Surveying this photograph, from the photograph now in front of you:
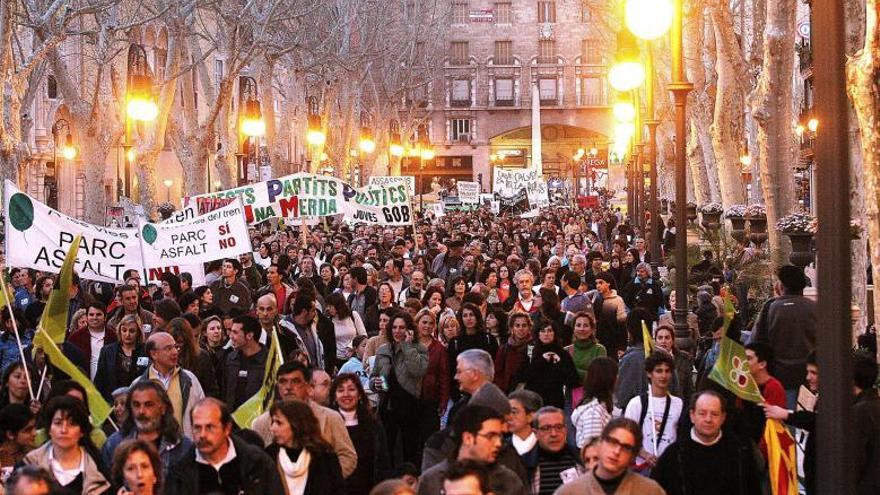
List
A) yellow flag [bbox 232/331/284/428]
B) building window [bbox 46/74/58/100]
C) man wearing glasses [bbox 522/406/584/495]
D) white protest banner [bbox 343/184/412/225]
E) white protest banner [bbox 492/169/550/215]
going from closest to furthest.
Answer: man wearing glasses [bbox 522/406/584/495] → yellow flag [bbox 232/331/284/428] → white protest banner [bbox 343/184/412/225] → white protest banner [bbox 492/169/550/215] → building window [bbox 46/74/58/100]

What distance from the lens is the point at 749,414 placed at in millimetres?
7895

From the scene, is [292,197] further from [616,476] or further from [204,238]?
[616,476]

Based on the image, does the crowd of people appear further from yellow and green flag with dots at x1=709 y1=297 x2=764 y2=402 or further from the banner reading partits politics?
the banner reading partits politics

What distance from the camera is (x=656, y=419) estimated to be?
7859 mm

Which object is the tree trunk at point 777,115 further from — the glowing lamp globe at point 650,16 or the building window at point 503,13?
the building window at point 503,13

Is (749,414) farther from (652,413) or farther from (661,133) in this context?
(661,133)

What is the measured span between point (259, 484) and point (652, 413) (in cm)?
240

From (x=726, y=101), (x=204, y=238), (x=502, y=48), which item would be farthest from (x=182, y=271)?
(x=502, y=48)

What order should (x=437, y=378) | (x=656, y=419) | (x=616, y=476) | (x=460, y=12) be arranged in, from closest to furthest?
1. (x=616, y=476)
2. (x=656, y=419)
3. (x=437, y=378)
4. (x=460, y=12)

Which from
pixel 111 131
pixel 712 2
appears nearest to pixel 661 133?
pixel 111 131

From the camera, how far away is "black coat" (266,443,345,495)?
22.2 ft

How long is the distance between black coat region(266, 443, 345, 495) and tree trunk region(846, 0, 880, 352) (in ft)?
15.2

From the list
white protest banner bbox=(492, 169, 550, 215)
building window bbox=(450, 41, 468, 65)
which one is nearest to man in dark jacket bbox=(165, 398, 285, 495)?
white protest banner bbox=(492, 169, 550, 215)

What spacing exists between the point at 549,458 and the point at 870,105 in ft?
13.3
